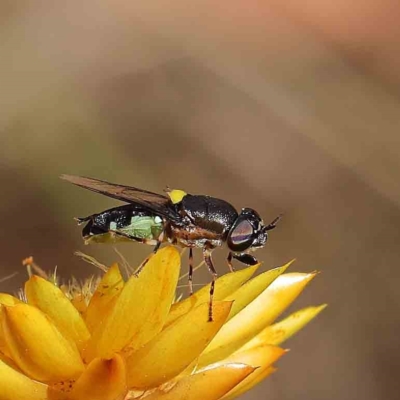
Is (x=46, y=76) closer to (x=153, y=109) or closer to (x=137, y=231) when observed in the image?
(x=153, y=109)

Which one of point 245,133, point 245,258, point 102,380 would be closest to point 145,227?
point 245,258

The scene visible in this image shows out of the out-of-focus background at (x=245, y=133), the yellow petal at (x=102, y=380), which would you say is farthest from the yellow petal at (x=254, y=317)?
the out-of-focus background at (x=245, y=133)

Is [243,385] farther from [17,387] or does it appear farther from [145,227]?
[145,227]

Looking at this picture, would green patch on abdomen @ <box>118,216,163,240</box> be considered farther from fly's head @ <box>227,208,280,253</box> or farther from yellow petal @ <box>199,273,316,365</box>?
yellow petal @ <box>199,273,316,365</box>

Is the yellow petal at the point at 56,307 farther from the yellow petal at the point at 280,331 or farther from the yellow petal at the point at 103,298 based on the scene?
the yellow petal at the point at 280,331

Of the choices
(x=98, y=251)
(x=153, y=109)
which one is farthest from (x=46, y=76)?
(x=98, y=251)

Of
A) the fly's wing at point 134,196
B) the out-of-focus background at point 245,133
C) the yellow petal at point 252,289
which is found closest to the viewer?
the yellow petal at point 252,289
